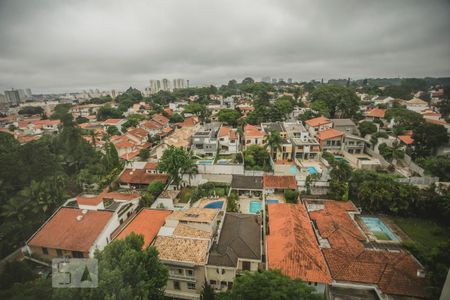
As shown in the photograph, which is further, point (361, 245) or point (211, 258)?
point (361, 245)

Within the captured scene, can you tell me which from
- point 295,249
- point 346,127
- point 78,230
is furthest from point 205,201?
point 346,127

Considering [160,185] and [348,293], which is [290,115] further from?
[348,293]

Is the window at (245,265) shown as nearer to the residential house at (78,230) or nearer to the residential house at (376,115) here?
the residential house at (78,230)

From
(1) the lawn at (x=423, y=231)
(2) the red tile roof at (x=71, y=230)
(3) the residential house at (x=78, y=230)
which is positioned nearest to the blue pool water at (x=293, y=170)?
(1) the lawn at (x=423, y=231)

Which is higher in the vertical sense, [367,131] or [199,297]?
[367,131]

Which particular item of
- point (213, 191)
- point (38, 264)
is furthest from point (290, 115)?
point (38, 264)

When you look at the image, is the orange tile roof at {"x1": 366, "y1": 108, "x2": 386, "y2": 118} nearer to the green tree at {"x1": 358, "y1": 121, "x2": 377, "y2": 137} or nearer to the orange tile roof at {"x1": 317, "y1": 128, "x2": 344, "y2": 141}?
the green tree at {"x1": 358, "y1": 121, "x2": 377, "y2": 137}

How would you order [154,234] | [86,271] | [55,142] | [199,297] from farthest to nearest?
[55,142]
[154,234]
[199,297]
[86,271]

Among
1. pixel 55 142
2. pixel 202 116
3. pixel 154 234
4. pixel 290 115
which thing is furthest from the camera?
pixel 202 116
